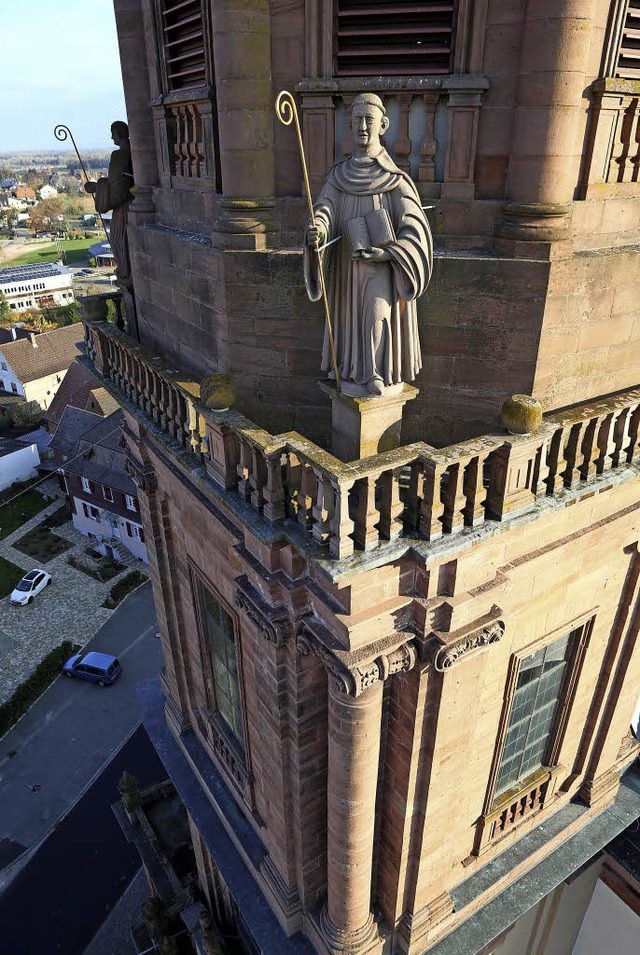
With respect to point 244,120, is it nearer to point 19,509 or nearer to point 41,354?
point 19,509

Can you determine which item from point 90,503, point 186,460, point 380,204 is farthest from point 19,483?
point 380,204

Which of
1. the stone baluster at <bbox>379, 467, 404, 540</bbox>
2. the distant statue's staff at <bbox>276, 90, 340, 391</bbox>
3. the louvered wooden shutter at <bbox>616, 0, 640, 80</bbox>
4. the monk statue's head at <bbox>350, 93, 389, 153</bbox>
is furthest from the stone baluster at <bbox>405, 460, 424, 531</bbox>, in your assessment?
the louvered wooden shutter at <bbox>616, 0, 640, 80</bbox>

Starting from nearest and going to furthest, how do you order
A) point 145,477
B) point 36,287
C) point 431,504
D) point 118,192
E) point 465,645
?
point 431,504 < point 465,645 < point 118,192 < point 145,477 < point 36,287

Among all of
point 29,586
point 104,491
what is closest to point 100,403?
point 104,491

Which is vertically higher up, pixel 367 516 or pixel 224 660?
pixel 367 516

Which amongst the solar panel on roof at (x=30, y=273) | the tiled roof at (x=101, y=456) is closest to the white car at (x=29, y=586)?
the tiled roof at (x=101, y=456)

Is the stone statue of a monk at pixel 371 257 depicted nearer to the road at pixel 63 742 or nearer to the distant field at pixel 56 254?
the road at pixel 63 742

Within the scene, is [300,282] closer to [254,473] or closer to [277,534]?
[254,473]
